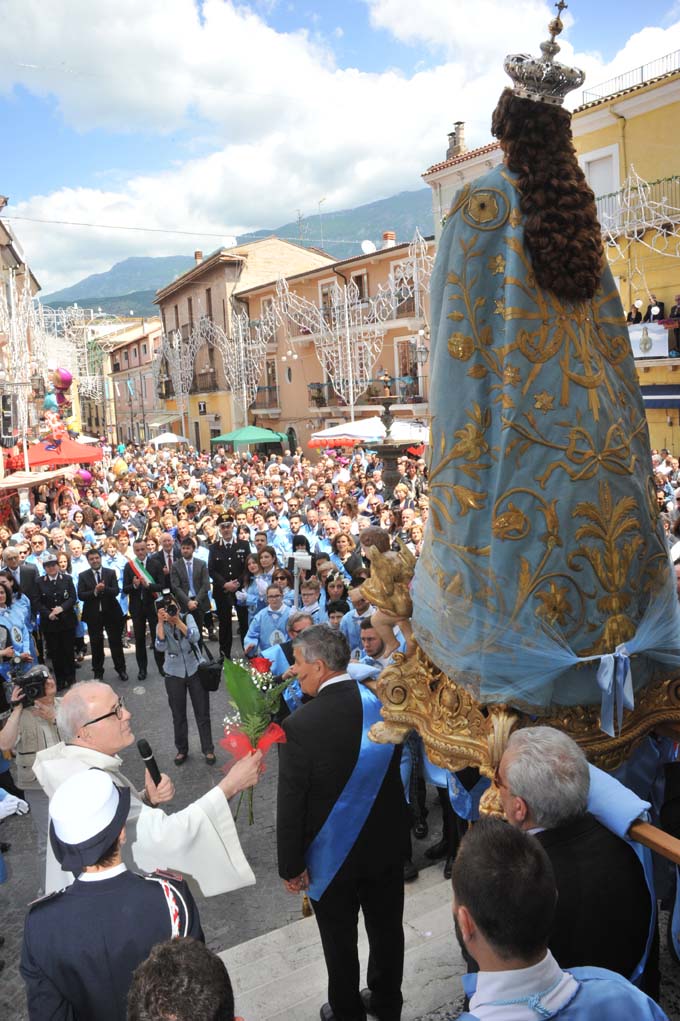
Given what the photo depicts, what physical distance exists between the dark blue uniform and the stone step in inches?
59.2

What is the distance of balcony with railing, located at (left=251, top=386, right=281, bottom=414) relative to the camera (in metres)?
40.3

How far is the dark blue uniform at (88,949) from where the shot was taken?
6.92 ft

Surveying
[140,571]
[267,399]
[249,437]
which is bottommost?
[140,571]

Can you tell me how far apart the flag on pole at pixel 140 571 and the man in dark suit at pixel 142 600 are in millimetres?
18

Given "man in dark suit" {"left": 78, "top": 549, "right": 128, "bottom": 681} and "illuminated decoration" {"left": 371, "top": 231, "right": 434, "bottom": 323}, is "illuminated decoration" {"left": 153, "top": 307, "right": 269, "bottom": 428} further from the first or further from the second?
"man in dark suit" {"left": 78, "top": 549, "right": 128, "bottom": 681}

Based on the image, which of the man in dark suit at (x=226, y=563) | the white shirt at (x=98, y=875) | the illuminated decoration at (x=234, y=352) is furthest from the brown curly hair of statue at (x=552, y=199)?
the illuminated decoration at (x=234, y=352)

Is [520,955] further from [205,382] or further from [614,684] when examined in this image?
[205,382]

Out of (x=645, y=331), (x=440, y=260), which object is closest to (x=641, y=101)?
(x=645, y=331)

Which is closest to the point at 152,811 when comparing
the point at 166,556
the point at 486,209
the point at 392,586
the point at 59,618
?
the point at 392,586

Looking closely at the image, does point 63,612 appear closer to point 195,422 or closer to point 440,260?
point 440,260

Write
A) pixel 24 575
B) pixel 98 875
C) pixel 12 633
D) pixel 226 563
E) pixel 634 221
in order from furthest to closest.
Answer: pixel 634 221, pixel 226 563, pixel 24 575, pixel 12 633, pixel 98 875

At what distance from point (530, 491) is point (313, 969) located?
106 inches

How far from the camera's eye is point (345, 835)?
3193 mm

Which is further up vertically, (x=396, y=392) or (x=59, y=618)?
(x=396, y=392)
